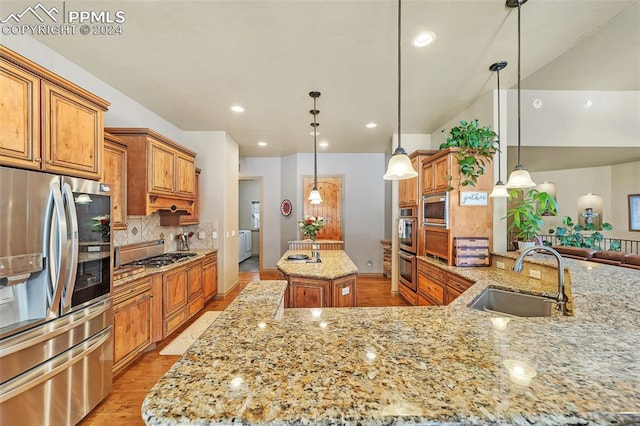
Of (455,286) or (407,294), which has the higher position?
(455,286)

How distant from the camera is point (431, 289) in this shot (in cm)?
321

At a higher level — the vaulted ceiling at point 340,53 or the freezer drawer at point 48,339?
the vaulted ceiling at point 340,53

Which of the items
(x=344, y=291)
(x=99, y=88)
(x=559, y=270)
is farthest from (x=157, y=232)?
(x=559, y=270)

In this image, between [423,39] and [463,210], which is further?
[463,210]

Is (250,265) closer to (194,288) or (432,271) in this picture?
(194,288)

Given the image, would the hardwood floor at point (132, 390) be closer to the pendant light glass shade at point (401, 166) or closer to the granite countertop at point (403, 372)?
the granite countertop at point (403, 372)

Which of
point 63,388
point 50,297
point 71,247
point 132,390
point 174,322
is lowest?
point 132,390

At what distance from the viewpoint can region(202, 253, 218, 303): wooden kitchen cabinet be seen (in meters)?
3.82

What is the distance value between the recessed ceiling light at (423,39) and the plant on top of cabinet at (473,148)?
1.08 m

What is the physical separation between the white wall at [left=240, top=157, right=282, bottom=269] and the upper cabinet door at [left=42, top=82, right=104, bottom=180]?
4.36 metres

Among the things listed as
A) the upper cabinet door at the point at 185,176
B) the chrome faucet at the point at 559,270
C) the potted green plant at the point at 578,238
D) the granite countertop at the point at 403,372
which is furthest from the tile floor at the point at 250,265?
the potted green plant at the point at 578,238

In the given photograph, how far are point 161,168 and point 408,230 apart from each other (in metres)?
3.50

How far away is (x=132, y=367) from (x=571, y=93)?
624 cm

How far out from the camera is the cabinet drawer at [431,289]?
2962 millimetres
